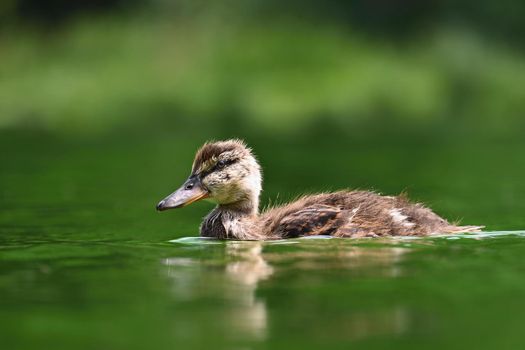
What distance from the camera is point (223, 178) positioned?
34.8 feet

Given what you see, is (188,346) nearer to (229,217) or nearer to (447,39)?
(229,217)

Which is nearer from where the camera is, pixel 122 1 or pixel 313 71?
pixel 313 71

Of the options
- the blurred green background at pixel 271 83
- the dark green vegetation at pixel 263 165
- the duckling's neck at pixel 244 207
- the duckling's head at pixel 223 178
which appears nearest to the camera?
the dark green vegetation at pixel 263 165

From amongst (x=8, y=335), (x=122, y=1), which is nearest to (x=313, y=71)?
(x=122, y=1)

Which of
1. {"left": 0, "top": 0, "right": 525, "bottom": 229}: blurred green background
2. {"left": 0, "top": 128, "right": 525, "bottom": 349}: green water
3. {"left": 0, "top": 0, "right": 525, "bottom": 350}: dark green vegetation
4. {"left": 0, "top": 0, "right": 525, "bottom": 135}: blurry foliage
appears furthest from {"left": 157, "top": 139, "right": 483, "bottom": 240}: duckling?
{"left": 0, "top": 0, "right": 525, "bottom": 135}: blurry foliage

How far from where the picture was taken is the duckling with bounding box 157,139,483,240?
9.98 meters

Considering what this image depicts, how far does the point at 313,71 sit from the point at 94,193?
500 inches

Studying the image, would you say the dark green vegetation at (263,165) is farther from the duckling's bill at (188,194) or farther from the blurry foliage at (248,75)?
the duckling's bill at (188,194)

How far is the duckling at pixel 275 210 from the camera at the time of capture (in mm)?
9984

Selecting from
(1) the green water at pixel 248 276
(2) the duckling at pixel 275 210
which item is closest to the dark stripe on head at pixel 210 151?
(2) the duckling at pixel 275 210

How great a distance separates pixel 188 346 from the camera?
616 centimetres

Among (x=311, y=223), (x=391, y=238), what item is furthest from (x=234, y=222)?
(x=391, y=238)

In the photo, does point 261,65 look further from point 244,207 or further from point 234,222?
point 234,222

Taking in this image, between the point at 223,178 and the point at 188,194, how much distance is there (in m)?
0.31
